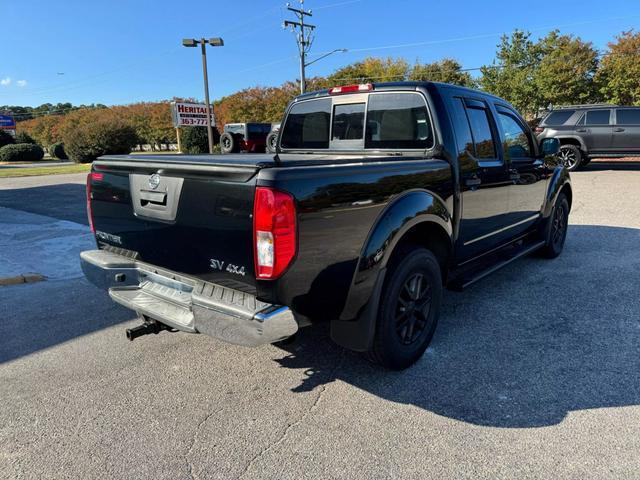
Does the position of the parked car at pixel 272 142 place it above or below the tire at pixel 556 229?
above

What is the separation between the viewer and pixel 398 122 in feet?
12.4

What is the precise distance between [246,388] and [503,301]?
8.88 ft

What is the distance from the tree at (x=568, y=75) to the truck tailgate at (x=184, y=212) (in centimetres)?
2799

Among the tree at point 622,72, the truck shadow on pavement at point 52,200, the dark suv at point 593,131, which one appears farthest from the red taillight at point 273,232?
the tree at point 622,72

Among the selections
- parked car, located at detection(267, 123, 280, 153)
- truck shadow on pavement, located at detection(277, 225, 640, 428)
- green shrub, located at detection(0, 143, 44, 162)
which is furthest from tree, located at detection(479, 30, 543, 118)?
green shrub, located at detection(0, 143, 44, 162)

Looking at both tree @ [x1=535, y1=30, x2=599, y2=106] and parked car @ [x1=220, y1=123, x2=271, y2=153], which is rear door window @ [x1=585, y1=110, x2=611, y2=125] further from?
parked car @ [x1=220, y1=123, x2=271, y2=153]

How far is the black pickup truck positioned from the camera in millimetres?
2359

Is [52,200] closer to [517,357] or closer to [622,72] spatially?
[517,357]

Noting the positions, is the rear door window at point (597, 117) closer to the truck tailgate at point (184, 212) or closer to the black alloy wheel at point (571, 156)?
the black alloy wheel at point (571, 156)

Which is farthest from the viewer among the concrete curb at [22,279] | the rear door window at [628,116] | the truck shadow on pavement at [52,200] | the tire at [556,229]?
the rear door window at [628,116]

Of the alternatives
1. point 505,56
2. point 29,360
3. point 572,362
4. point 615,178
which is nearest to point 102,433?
point 29,360

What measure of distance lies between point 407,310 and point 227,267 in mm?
1339

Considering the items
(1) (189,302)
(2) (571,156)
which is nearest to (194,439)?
(1) (189,302)

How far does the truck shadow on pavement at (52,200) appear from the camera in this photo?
9922mm
